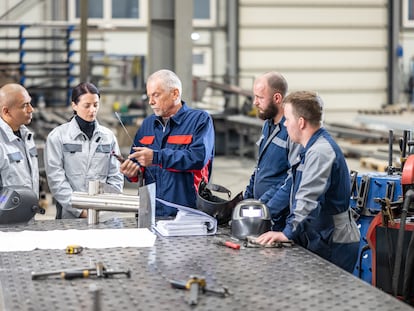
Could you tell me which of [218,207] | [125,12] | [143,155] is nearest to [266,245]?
[218,207]

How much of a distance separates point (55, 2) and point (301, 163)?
38.4 ft

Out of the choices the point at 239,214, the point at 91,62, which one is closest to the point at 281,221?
the point at 239,214

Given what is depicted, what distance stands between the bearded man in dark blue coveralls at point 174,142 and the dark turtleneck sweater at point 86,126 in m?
0.30

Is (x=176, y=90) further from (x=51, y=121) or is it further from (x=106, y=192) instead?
(x=51, y=121)

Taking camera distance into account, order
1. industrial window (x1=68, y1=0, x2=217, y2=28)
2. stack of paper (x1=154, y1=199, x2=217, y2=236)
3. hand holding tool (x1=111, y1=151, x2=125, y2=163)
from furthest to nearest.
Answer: industrial window (x1=68, y1=0, x2=217, y2=28), hand holding tool (x1=111, y1=151, x2=125, y2=163), stack of paper (x1=154, y1=199, x2=217, y2=236)

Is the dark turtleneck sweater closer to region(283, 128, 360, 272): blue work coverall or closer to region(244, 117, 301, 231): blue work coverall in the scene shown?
region(244, 117, 301, 231): blue work coverall

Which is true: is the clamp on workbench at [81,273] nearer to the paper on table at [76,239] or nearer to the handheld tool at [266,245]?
the paper on table at [76,239]

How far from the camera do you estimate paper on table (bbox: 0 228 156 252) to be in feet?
9.80

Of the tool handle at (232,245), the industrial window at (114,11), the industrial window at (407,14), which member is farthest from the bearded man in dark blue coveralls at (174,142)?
the industrial window at (407,14)

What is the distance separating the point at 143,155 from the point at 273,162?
549mm

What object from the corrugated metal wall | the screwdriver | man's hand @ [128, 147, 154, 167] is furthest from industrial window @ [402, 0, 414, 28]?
the screwdriver

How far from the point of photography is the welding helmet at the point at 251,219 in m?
3.06

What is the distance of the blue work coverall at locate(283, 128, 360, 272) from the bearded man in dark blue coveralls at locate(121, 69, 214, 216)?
0.76 m

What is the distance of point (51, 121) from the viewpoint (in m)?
10.6
